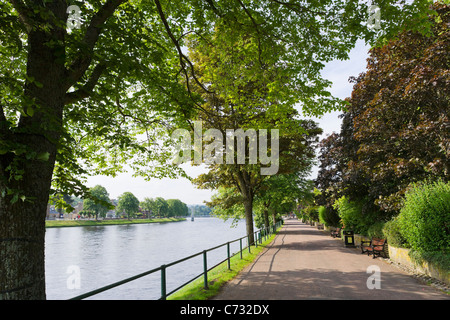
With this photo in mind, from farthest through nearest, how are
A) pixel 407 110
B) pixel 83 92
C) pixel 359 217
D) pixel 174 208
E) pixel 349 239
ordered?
pixel 174 208, pixel 359 217, pixel 349 239, pixel 407 110, pixel 83 92

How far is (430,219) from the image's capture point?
372 inches

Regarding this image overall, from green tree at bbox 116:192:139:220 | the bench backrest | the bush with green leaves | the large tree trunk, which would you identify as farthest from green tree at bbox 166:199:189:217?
the large tree trunk

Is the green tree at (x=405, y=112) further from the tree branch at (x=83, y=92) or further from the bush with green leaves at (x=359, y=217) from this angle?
the tree branch at (x=83, y=92)

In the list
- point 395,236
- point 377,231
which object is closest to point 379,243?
point 395,236

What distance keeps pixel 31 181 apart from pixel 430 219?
1076 cm

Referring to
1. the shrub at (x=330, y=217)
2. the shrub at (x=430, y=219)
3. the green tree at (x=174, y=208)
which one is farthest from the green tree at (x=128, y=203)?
the shrub at (x=430, y=219)

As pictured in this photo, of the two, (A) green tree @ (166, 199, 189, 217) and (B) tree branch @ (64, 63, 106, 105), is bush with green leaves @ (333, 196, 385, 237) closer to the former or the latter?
(B) tree branch @ (64, 63, 106, 105)

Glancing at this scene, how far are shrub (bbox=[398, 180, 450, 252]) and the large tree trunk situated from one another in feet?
34.3

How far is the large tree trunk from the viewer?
3908mm

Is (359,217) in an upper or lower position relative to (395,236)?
upper

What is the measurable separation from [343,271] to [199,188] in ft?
42.6

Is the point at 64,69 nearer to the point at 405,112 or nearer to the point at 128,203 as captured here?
the point at 405,112

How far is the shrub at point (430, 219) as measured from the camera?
919 cm

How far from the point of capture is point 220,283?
8648 millimetres
